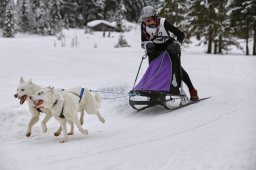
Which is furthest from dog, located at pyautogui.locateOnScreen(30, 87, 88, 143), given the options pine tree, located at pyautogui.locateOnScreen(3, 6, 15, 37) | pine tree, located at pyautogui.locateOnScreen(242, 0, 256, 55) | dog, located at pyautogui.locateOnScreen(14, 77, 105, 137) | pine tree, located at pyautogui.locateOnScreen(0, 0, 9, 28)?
pine tree, located at pyautogui.locateOnScreen(0, 0, 9, 28)

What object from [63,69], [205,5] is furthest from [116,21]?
[63,69]

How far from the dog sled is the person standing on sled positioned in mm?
42

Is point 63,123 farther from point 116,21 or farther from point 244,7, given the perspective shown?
point 116,21

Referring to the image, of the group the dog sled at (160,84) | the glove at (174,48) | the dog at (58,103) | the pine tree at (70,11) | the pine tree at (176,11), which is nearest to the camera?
the dog at (58,103)

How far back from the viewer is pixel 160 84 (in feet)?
24.3

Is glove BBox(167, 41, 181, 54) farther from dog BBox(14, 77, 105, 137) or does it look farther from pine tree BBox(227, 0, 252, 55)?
pine tree BBox(227, 0, 252, 55)

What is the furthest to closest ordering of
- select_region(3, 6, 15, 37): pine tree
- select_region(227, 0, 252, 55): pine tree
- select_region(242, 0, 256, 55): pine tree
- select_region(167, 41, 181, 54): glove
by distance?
select_region(3, 6, 15, 37): pine tree
select_region(227, 0, 252, 55): pine tree
select_region(242, 0, 256, 55): pine tree
select_region(167, 41, 181, 54): glove

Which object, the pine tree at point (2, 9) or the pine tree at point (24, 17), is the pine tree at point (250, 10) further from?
the pine tree at point (24, 17)

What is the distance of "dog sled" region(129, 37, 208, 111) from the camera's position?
736cm

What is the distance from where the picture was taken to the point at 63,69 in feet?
51.5

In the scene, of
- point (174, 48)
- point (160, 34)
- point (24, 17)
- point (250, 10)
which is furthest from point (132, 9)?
point (174, 48)

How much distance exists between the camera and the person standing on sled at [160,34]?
753cm

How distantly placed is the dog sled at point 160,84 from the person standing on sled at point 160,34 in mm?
42

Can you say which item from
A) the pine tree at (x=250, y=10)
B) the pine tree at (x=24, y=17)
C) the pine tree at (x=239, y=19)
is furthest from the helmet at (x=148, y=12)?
the pine tree at (x=24, y=17)
